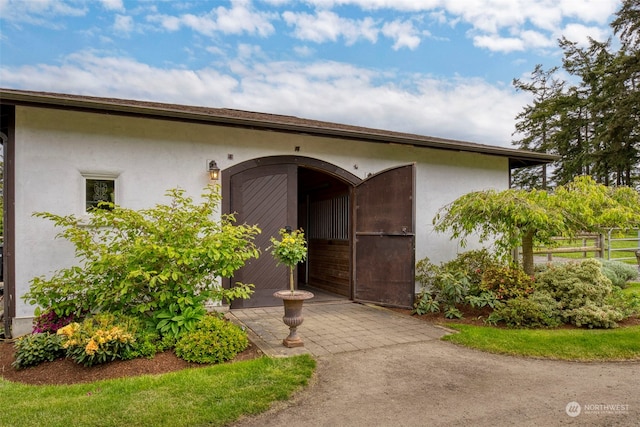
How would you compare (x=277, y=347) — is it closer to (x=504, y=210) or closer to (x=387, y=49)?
(x=504, y=210)

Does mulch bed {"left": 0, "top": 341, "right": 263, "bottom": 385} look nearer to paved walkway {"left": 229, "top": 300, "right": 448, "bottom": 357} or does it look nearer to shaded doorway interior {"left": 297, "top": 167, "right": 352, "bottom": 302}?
paved walkway {"left": 229, "top": 300, "right": 448, "bottom": 357}

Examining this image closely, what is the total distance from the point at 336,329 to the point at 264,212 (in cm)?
231

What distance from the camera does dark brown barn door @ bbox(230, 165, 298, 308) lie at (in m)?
6.14

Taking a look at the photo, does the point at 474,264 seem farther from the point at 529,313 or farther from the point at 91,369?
the point at 91,369

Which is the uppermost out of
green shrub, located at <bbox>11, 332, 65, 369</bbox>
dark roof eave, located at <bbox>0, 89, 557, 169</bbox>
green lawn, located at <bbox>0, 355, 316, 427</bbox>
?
dark roof eave, located at <bbox>0, 89, 557, 169</bbox>

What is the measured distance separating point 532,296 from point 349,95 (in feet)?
34.2

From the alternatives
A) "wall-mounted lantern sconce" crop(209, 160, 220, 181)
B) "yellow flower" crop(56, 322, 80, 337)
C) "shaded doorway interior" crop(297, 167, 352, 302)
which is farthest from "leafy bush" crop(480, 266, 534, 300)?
"yellow flower" crop(56, 322, 80, 337)

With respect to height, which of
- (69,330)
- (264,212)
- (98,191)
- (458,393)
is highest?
(98,191)

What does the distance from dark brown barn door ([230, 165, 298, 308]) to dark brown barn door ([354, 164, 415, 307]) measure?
1.32m

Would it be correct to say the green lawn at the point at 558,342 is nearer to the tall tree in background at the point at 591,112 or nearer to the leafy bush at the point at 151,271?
the leafy bush at the point at 151,271

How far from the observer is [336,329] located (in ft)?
16.6

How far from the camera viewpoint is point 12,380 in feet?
11.4
